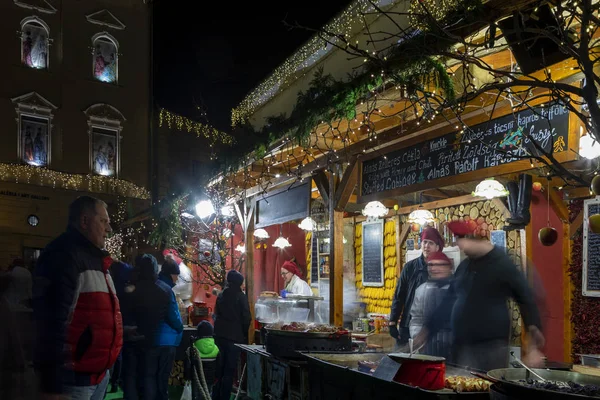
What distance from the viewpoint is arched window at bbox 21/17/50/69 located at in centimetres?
2636

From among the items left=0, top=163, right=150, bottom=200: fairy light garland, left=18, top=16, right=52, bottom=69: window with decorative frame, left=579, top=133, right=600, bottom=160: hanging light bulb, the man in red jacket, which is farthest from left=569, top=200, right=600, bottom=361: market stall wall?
left=18, top=16, right=52, bottom=69: window with decorative frame

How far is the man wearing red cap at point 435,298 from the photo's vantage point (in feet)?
20.0

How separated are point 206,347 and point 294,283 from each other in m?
3.79

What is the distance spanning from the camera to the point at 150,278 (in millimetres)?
6996

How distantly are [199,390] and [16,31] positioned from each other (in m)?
24.9

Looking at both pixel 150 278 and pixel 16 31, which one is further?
pixel 16 31

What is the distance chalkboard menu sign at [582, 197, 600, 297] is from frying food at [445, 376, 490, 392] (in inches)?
221

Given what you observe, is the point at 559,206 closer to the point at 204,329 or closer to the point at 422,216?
the point at 422,216

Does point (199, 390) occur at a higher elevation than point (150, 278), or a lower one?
lower

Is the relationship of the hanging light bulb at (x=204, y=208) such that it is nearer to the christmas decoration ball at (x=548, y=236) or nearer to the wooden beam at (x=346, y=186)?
the wooden beam at (x=346, y=186)

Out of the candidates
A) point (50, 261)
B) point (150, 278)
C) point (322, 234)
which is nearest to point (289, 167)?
point (150, 278)

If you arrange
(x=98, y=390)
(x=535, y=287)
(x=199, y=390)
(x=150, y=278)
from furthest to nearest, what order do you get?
(x=199, y=390), (x=150, y=278), (x=535, y=287), (x=98, y=390)

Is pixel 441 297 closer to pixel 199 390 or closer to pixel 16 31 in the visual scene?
pixel 199 390

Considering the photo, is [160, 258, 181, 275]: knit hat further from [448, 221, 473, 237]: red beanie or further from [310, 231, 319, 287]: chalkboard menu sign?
[310, 231, 319, 287]: chalkboard menu sign
